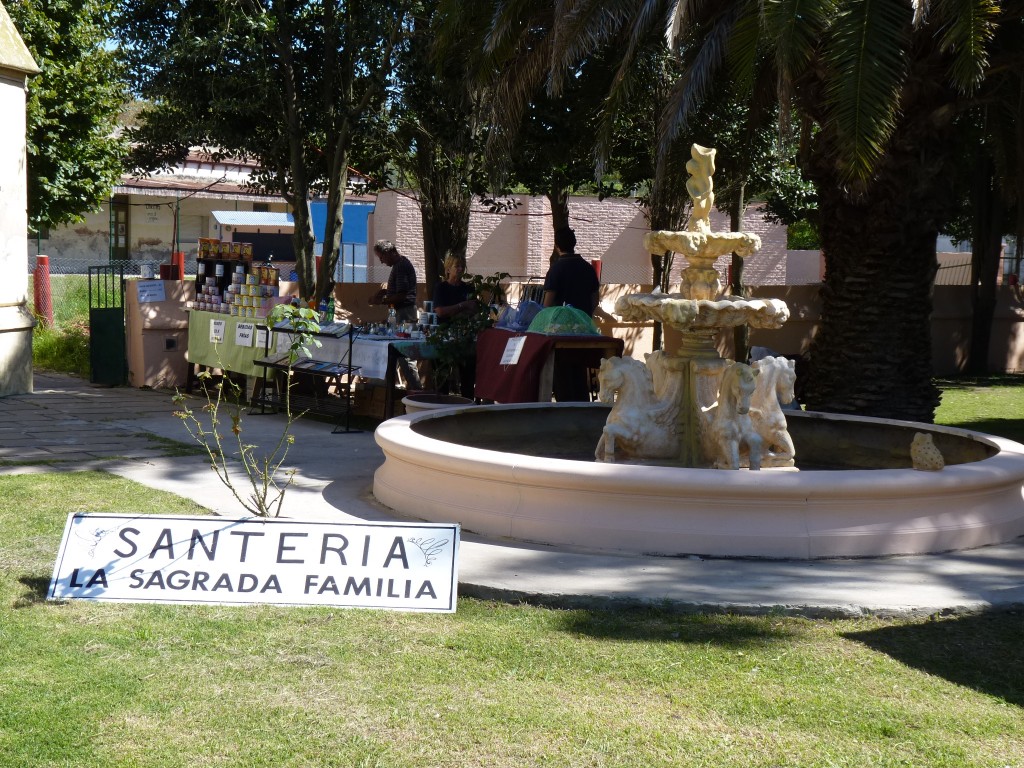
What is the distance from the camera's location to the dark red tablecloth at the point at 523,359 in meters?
10.9

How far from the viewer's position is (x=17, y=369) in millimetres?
14266

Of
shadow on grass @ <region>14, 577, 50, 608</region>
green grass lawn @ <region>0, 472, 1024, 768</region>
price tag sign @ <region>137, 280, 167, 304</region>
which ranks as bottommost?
shadow on grass @ <region>14, 577, 50, 608</region>

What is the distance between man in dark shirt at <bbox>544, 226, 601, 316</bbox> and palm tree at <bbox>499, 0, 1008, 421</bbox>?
206cm

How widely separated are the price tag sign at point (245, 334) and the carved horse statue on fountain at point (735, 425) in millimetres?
6953

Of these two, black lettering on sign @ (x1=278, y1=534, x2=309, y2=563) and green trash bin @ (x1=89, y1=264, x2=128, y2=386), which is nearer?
black lettering on sign @ (x1=278, y1=534, x2=309, y2=563)

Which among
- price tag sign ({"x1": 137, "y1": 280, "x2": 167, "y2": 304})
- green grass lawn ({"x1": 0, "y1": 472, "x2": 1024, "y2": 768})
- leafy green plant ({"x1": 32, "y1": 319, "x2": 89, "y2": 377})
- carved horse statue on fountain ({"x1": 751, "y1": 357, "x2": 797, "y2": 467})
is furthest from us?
leafy green plant ({"x1": 32, "y1": 319, "x2": 89, "y2": 377})

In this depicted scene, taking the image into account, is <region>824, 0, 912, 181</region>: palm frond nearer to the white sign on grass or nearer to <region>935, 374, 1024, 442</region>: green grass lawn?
the white sign on grass

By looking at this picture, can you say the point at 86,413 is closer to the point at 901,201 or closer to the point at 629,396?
the point at 629,396

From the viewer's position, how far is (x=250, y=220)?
29625 mm

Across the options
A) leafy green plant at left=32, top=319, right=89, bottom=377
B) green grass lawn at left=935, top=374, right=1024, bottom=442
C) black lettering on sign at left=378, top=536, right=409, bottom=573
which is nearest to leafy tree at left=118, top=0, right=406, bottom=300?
leafy green plant at left=32, top=319, right=89, bottom=377

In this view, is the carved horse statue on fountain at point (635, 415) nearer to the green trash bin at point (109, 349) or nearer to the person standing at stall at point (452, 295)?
the person standing at stall at point (452, 295)

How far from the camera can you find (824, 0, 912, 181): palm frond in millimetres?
8531

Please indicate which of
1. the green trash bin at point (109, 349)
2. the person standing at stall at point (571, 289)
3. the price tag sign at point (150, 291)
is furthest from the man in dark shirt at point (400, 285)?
the green trash bin at point (109, 349)

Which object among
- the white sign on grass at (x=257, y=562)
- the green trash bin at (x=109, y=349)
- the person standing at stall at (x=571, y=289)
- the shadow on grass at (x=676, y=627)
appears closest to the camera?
the shadow on grass at (x=676, y=627)
